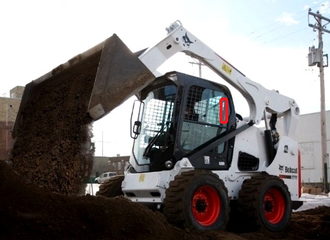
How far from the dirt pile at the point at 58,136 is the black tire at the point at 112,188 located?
2.11 m

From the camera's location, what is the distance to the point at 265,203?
793cm

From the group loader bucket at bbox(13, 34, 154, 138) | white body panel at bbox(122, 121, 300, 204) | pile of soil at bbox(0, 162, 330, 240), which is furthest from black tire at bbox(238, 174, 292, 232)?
loader bucket at bbox(13, 34, 154, 138)

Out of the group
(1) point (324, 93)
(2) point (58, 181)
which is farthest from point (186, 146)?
(1) point (324, 93)

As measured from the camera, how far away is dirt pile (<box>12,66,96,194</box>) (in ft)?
19.4

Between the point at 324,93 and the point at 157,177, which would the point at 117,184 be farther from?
the point at 324,93

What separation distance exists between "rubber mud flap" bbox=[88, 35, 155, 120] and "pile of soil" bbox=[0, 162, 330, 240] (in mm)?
1323

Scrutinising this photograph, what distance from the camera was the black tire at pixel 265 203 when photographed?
24.7ft

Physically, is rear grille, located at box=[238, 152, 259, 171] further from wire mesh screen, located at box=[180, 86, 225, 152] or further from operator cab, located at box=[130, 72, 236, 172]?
wire mesh screen, located at box=[180, 86, 225, 152]

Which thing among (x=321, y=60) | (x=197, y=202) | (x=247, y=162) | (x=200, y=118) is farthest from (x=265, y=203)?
(x=321, y=60)

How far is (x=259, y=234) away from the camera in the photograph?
24.1 feet

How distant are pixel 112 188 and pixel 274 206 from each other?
306 cm

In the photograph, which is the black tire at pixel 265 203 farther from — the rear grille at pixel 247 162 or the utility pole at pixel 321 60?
the utility pole at pixel 321 60

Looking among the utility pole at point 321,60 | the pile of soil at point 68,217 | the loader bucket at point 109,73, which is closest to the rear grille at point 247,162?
the pile of soil at point 68,217

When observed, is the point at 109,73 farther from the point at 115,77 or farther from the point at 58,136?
the point at 58,136
